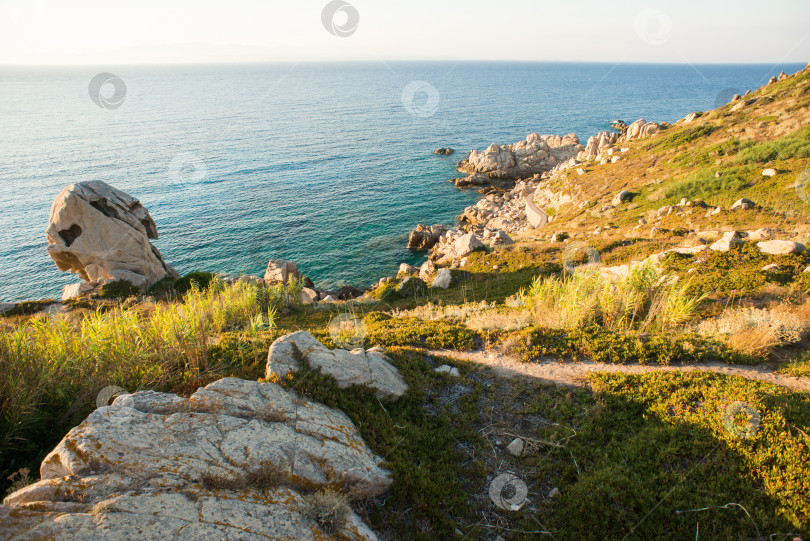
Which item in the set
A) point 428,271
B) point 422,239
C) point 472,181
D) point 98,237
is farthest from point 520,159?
point 98,237

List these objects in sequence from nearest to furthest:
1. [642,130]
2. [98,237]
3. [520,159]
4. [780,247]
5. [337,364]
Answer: [337,364]
[780,247]
[98,237]
[642,130]
[520,159]

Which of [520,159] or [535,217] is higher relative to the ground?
[520,159]

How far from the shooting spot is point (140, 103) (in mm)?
136625

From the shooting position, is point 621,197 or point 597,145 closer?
point 621,197

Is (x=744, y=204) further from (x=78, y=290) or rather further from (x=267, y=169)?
(x=267, y=169)

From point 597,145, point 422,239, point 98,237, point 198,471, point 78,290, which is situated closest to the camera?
point 198,471

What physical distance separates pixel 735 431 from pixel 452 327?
23.4 feet

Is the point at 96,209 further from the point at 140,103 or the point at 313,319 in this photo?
the point at 140,103

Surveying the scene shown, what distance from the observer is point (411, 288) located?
22812 millimetres

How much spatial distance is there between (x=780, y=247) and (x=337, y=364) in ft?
56.3

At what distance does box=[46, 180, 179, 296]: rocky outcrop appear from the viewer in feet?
80.8

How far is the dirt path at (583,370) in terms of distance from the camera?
337 inches

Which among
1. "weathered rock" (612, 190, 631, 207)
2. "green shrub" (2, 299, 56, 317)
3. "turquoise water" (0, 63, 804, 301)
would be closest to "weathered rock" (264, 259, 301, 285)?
"turquoise water" (0, 63, 804, 301)

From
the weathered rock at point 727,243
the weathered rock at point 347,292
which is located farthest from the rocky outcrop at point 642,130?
the weathered rock at point 347,292
